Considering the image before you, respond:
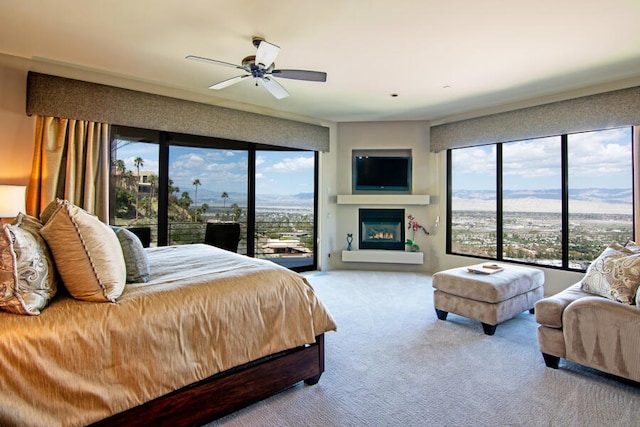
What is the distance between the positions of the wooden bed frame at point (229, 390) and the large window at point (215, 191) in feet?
9.62

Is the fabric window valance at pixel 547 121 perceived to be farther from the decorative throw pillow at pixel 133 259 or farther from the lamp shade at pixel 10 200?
the lamp shade at pixel 10 200

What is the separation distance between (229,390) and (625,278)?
2.77 m

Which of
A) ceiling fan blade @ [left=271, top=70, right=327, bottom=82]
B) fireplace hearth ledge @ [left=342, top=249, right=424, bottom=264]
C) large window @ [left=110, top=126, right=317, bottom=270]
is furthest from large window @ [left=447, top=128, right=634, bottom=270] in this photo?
ceiling fan blade @ [left=271, top=70, right=327, bottom=82]

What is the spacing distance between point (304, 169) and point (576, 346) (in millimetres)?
4302

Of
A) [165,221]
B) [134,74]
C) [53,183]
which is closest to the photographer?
[53,183]

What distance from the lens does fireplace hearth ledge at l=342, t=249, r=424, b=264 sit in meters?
5.50

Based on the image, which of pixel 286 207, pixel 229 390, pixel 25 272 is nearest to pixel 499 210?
pixel 286 207

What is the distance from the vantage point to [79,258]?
1.56m

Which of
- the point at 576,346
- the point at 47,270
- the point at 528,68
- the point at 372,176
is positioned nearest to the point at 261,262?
the point at 47,270

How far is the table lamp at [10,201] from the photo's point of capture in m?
2.85

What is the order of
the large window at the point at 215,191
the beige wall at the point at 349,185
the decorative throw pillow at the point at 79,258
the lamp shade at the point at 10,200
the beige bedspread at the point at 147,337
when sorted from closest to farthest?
the beige bedspread at the point at 147,337 → the decorative throw pillow at the point at 79,258 → the lamp shade at the point at 10,200 → the large window at the point at 215,191 → the beige wall at the point at 349,185

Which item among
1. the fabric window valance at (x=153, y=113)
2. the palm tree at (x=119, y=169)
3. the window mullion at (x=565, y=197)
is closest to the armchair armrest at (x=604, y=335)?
the window mullion at (x=565, y=197)

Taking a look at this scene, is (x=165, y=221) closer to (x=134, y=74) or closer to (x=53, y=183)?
(x=53, y=183)

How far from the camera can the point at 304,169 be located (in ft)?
18.8
